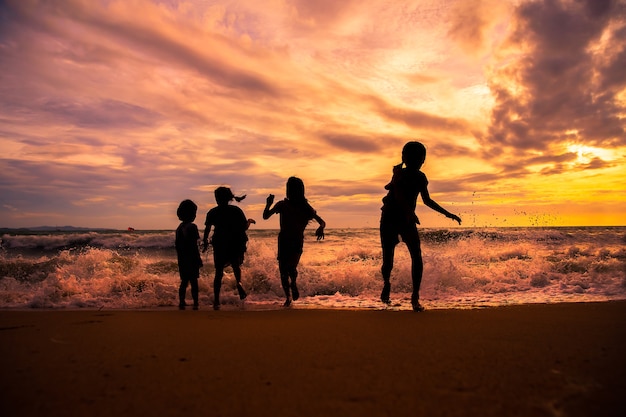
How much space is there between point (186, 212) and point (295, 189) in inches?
73.9

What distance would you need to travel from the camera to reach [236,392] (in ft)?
6.89

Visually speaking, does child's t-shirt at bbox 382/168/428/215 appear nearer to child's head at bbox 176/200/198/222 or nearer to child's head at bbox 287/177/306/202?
child's head at bbox 287/177/306/202

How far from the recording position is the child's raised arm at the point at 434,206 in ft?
19.2

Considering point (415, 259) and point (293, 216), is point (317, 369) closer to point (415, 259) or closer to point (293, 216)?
point (415, 259)

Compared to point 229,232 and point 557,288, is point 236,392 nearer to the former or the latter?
point 229,232

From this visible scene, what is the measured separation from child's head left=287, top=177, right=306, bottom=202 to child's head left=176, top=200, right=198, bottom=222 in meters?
1.66

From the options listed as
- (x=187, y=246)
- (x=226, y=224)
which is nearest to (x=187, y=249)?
(x=187, y=246)

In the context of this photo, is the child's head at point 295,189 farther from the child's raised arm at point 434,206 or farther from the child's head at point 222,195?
the child's raised arm at point 434,206

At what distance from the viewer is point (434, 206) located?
19.3 ft

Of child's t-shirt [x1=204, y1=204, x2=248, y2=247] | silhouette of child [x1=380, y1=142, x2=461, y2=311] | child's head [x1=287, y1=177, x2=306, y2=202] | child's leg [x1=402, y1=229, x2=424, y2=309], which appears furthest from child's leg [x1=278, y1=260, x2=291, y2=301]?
child's leg [x1=402, y1=229, x2=424, y2=309]

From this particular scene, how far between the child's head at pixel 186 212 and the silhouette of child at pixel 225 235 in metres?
0.28

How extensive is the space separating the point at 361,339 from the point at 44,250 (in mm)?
37551

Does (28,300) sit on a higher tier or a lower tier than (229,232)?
lower

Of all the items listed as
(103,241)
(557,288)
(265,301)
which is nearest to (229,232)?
(265,301)
